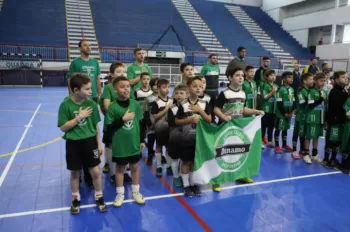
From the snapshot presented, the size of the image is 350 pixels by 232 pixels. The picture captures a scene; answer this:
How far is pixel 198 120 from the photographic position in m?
3.40

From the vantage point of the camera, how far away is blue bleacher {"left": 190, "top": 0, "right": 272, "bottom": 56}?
22.3 m

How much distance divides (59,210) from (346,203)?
11.5 feet

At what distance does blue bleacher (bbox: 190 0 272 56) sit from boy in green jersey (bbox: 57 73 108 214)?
19.8 metres

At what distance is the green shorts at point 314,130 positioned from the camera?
15.5ft

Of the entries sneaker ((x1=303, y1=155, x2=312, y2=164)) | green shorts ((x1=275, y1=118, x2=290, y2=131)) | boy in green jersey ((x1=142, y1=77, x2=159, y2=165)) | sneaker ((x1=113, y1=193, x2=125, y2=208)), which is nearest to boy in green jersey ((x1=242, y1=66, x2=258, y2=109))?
green shorts ((x1=275, y1=118, x2=290, y2=131))

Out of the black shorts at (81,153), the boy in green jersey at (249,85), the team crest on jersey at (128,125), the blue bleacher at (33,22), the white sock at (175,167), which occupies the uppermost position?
the blue bleacher at (33,22)

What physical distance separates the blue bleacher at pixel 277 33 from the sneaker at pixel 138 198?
23.1 meters

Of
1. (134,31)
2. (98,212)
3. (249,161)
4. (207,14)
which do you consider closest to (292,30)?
(207,14)

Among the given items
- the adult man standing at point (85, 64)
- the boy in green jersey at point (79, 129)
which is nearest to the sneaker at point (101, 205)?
the boy in green jersey at point (79, 129)

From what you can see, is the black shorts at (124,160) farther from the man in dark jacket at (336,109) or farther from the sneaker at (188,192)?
the man in dark jacket at (336,109)

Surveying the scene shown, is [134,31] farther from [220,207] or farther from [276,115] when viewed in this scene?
[220,207]

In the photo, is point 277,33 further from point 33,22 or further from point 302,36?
point 33,22

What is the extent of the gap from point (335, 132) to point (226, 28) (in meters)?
21.9

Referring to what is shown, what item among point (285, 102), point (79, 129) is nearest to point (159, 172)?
point (79, 129)
